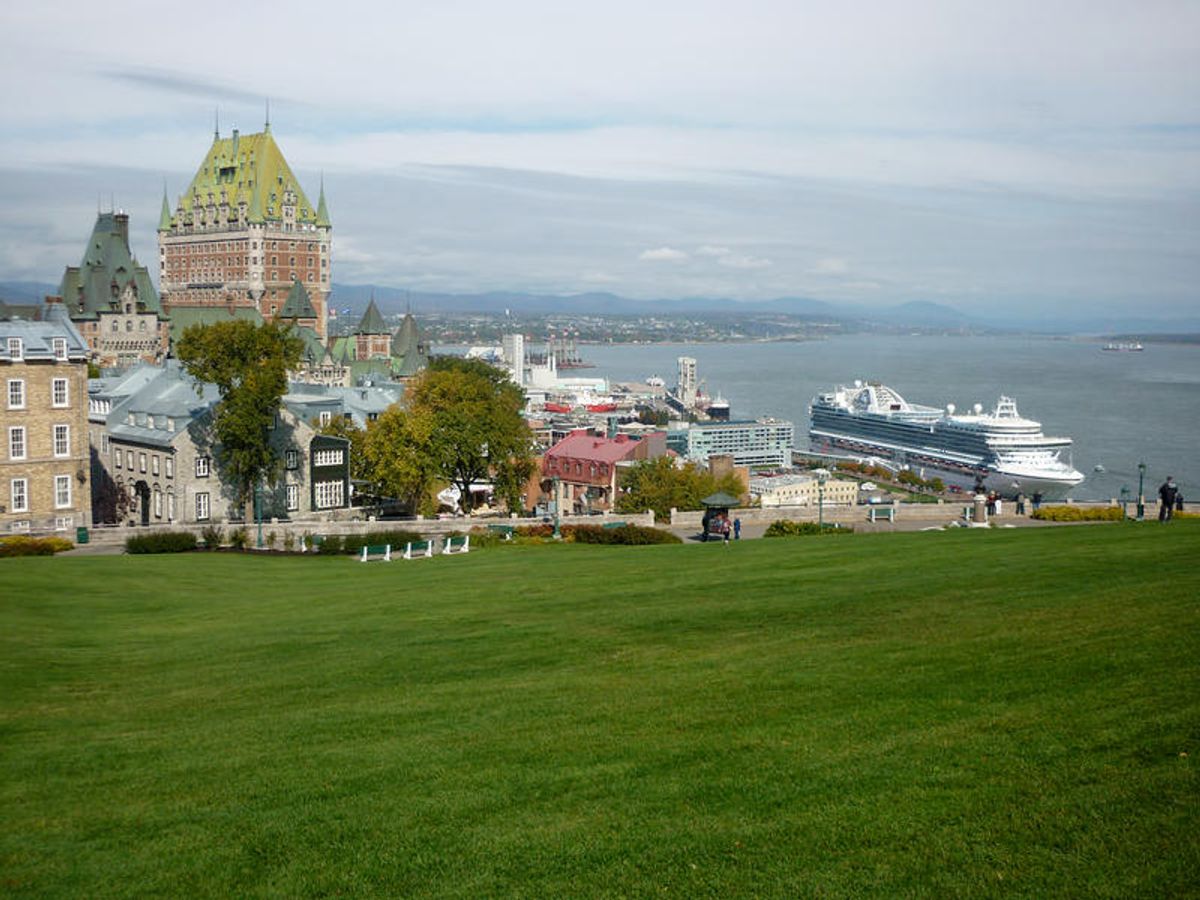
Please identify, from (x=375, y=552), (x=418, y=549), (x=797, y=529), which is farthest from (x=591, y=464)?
(x=375, y=552)

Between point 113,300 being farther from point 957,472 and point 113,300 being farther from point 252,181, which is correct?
point 957,472

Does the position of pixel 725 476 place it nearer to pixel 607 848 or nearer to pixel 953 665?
pixel 953 665

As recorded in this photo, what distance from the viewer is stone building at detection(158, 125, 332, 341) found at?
6521 inches

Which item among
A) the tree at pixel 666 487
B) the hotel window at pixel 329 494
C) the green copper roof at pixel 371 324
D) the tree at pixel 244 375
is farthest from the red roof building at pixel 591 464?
the green copper roof at pixel 371 324

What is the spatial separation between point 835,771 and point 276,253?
6496 inches

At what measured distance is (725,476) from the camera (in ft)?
267

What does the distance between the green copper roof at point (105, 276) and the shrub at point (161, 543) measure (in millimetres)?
90543

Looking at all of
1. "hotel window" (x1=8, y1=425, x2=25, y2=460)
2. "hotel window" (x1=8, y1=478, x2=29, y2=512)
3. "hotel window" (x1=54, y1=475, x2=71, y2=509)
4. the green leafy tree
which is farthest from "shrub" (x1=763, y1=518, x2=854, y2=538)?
"hotel window" (x1=8, y1=425, x2=25, y2=460)

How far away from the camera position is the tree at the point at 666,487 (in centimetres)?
6981

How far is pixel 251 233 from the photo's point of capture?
16450 centimetres

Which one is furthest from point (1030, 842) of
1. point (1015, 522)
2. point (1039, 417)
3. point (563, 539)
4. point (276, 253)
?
point (1039, 417)

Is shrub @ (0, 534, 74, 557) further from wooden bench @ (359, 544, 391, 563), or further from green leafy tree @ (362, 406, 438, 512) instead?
green leafy tree @ (362, 406, 438, 512)

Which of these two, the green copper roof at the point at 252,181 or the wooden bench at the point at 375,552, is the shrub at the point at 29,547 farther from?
the green copper roof at the point at 252,181

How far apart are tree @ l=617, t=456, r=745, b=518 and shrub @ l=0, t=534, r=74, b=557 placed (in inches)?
1335
